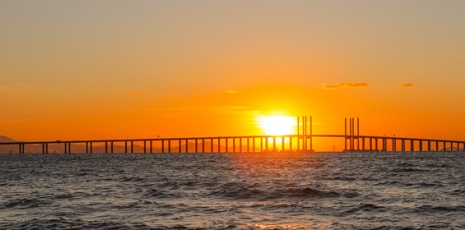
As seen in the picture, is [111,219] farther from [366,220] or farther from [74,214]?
[366,220]

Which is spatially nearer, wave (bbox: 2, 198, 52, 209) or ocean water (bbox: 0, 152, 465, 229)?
ocean water (bbox: 0, 152, 465, 229)

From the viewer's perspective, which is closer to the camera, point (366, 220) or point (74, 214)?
point (366, 220)

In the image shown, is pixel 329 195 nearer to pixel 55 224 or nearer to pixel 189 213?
pixel 189 213

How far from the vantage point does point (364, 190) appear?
4372cm

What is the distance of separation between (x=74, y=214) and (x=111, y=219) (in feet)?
8.67

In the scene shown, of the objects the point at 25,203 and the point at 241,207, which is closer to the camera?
the point at 241,207

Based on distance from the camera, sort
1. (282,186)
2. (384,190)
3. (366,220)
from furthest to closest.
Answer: (282,186)
(384,190)
(366,220)

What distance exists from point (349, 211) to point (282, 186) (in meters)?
15.6

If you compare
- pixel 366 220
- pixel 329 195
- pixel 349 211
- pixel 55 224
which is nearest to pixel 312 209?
pixel 349 211

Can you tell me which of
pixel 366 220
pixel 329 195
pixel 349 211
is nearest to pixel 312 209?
pixel 349 211

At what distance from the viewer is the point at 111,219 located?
28.9 meters

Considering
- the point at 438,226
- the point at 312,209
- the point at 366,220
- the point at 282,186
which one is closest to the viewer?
the point at 438,226

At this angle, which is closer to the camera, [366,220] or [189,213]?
[366,220]

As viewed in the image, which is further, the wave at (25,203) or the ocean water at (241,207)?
the wave at (25,203)
